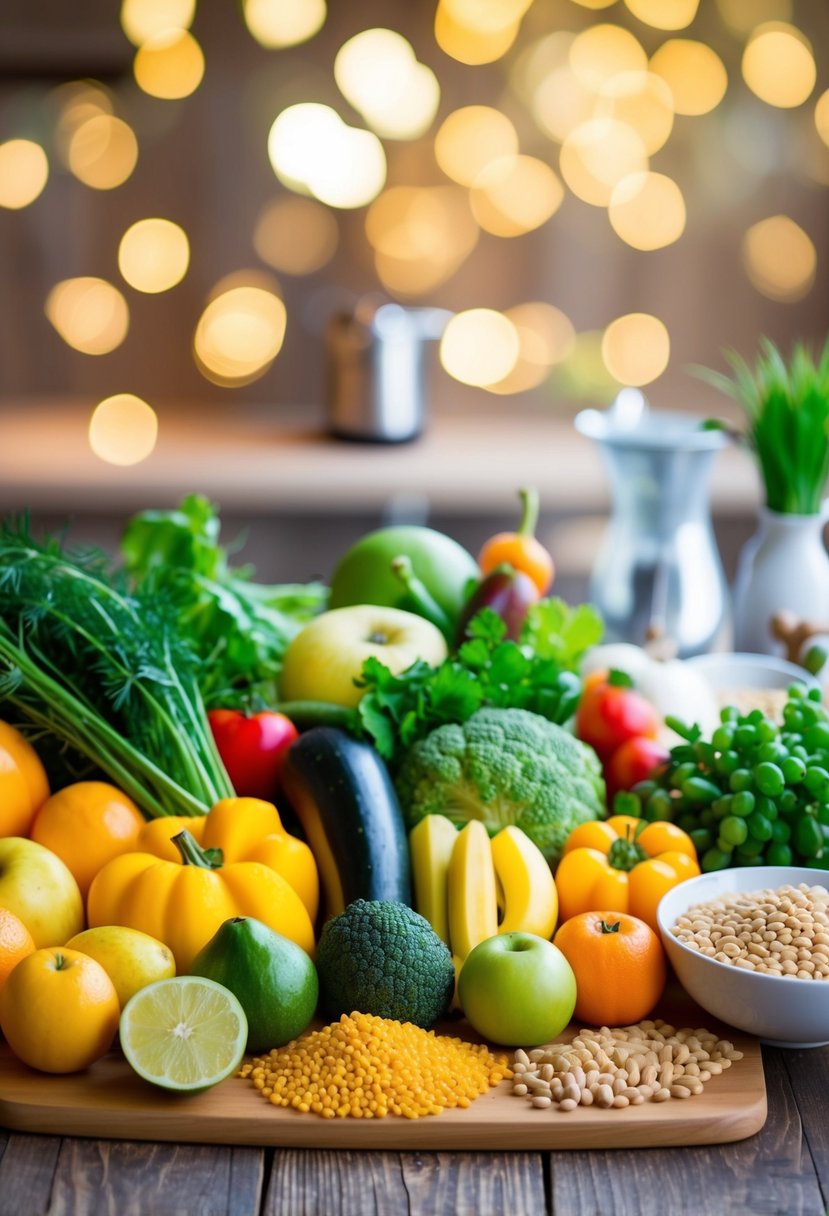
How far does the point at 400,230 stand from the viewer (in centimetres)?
304

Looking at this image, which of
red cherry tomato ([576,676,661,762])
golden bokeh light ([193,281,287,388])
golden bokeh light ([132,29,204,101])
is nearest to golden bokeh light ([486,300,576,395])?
golden bokeh light ([193,281,287,388])

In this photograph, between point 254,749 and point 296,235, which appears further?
point 296,235

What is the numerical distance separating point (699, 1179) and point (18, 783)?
2.24ft

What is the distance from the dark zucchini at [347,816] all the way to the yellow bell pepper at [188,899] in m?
0.06

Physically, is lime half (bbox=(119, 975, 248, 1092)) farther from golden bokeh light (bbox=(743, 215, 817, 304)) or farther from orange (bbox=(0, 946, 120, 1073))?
golden bokeh light (bbox=(743, 215, 817, 304))

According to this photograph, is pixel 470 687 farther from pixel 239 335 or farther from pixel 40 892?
pixel 239 335

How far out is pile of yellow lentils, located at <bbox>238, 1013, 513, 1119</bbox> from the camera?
0.91 meters

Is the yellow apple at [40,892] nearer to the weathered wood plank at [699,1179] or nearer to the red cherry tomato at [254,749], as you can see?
the red cherry tomato at [254,749]

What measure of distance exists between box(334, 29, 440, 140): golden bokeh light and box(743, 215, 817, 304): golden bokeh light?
83 cm

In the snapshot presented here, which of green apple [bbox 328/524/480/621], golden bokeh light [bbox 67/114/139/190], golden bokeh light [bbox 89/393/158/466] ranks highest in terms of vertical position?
golden bokeh light [bbox 67/114/139/190]

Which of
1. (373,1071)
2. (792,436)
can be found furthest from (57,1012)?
(792,436)

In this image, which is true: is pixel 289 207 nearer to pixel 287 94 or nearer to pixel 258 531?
pixel 287 94

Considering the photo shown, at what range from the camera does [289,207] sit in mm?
3004

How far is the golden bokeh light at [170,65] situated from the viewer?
2867 millimetres
